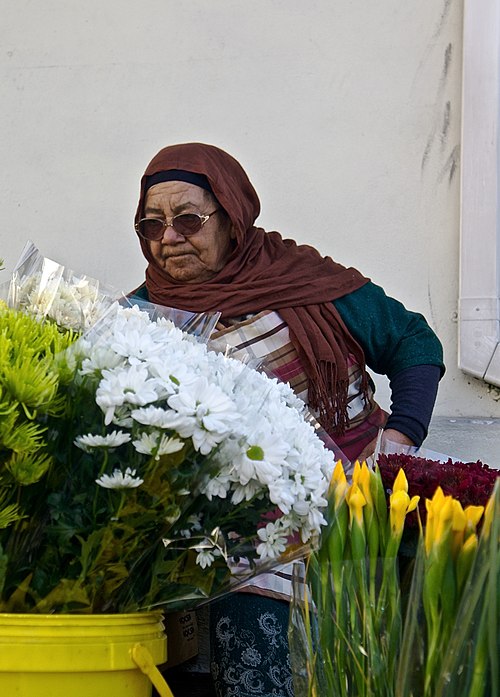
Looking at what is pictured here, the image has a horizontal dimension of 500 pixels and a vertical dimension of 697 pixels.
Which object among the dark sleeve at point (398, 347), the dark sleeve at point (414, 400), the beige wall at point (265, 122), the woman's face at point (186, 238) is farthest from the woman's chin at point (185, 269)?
the beige wall at point (265, 122)

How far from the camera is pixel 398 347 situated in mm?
2473

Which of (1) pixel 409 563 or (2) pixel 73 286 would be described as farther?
(2) pixel 73 286

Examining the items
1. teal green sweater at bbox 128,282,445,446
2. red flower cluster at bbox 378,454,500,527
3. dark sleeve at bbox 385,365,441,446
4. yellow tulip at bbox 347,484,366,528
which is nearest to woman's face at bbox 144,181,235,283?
teal green sweater at bbox 128,282,445,446

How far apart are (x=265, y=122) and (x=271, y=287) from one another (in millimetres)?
978

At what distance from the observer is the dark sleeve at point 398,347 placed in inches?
94.5

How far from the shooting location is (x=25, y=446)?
3.29 feet

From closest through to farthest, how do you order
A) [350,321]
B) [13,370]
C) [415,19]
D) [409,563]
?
[13,370], [409,563], [350,321], [415,19]

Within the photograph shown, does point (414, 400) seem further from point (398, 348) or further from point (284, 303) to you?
point (284, 303)

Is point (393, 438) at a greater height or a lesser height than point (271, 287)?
lesser

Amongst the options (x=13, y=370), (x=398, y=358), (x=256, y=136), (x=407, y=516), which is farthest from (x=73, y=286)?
(x=256, y=136)

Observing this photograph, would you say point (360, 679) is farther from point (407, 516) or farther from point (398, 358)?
point (398, 358)

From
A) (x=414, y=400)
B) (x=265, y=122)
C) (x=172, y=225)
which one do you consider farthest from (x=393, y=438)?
(x=265, y=122)

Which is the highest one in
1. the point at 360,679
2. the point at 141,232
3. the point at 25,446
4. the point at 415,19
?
the point at 415,19

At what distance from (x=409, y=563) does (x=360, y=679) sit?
5.2 inches
